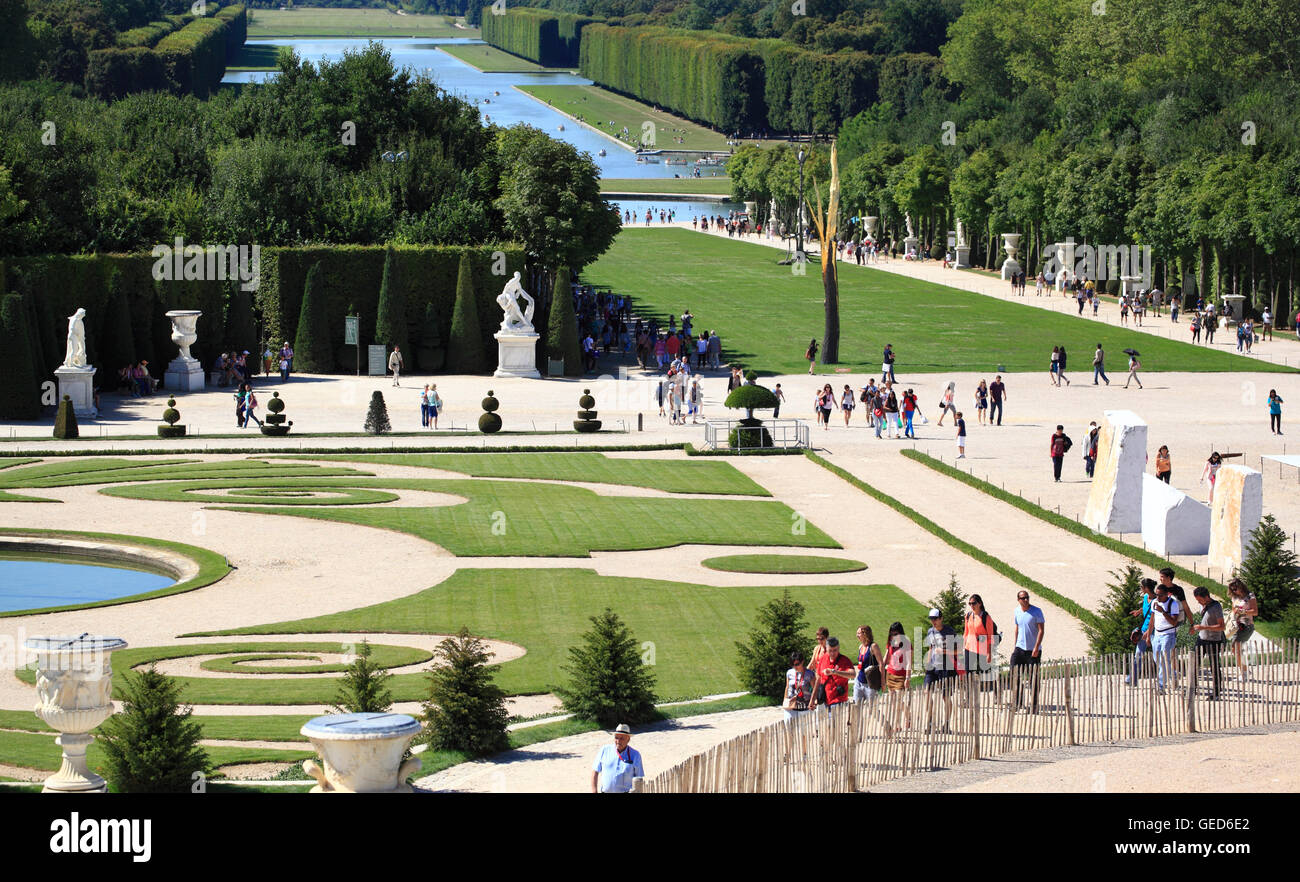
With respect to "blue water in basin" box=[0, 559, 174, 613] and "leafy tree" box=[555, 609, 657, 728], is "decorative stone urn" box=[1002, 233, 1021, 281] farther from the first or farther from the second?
"leafy tree" box=[555, 609, 657, 728]

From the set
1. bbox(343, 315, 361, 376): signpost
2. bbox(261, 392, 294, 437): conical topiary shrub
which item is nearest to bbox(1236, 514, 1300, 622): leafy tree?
bbox(261, 392, 294, 437): conical topiary shrub

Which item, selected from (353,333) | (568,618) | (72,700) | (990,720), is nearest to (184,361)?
(353,333)

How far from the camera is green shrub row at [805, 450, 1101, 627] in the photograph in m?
31.5

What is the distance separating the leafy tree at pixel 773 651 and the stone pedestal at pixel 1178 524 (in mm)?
12706

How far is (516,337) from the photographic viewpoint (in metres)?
66.8

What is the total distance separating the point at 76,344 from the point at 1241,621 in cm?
4179

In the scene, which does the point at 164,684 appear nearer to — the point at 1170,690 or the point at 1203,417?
the point at 1170,690

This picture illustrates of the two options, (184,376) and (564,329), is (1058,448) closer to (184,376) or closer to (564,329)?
(564,329)

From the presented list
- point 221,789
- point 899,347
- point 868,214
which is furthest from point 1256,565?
point 868,214

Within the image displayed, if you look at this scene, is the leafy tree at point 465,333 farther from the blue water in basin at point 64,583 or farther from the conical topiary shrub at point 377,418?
the blue water in basin at point 64,583

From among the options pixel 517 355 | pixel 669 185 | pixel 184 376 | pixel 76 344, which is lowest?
pixel 184 376

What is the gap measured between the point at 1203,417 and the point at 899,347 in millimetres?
19201
